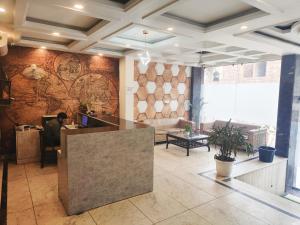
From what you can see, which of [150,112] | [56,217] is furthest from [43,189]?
[150,112]

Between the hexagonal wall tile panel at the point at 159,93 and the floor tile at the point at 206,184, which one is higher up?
the hexagonal wall tile panel at the point at 159,93

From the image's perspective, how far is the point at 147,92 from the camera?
6.96 m

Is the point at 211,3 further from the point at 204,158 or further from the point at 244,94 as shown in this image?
the point at 244,94

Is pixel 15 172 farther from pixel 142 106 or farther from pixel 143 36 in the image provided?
pixel 142 106

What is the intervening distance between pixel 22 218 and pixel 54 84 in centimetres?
352

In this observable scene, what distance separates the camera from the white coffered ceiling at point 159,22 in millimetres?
2617

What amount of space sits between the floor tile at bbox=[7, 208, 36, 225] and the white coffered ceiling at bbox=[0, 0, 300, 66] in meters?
2.60

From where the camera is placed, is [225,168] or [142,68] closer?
[225,168]

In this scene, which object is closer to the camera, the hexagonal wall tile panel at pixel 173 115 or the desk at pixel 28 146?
the desk at pixel 28 146

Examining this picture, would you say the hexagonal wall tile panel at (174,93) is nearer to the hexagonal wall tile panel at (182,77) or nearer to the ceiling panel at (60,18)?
the hexagonal wall tile panel at (182,77)

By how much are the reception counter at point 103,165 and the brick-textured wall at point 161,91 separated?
3.66m

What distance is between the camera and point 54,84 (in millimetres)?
5324

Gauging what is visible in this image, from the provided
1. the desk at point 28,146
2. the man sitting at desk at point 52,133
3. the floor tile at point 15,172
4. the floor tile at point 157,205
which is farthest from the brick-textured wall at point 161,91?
the floor tile at point 157,205

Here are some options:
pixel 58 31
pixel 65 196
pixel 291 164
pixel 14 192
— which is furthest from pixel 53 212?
pixel 291 164
